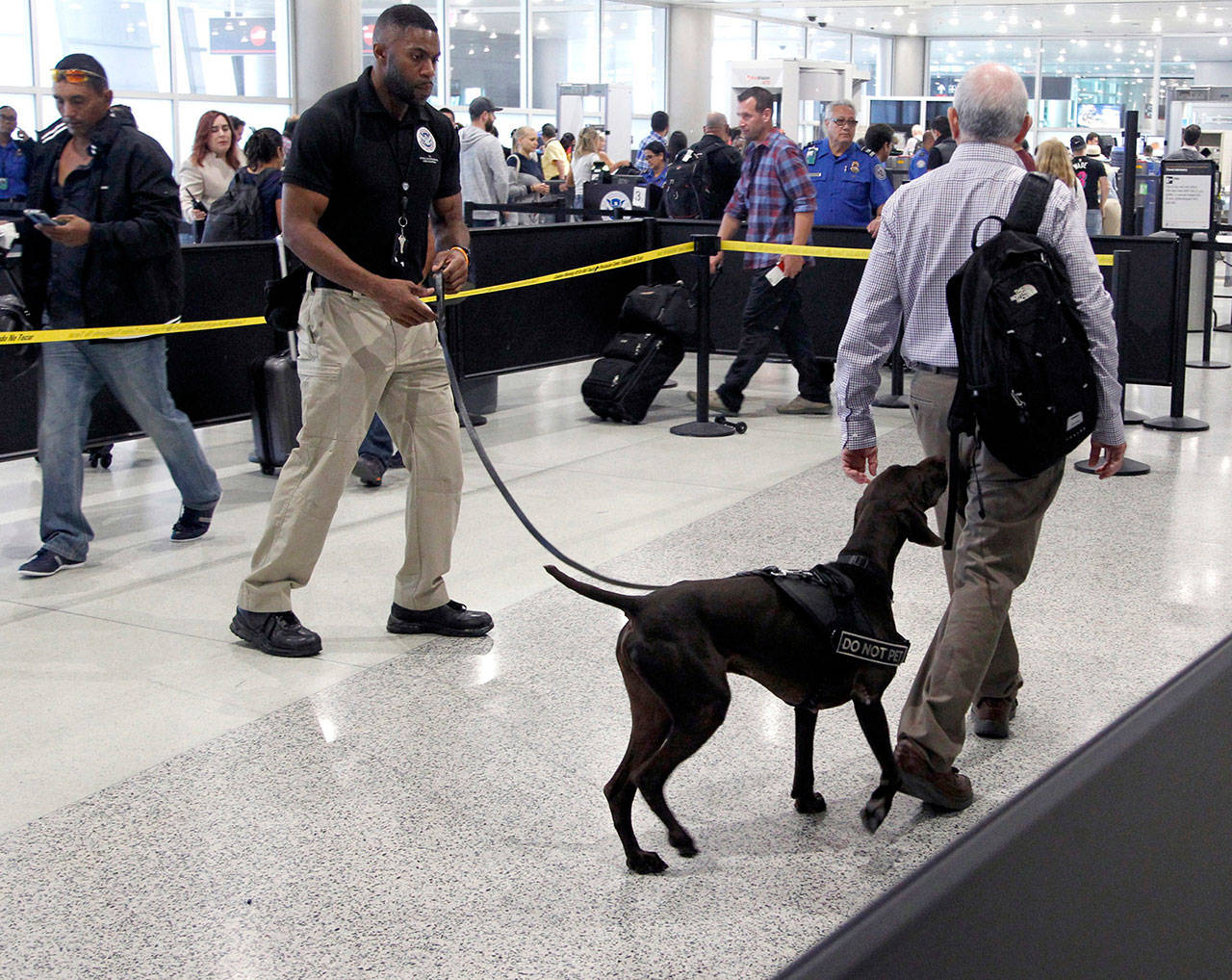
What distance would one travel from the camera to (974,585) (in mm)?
3133

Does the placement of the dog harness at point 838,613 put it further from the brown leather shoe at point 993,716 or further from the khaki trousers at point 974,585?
the brown leather shoe at point 993,716

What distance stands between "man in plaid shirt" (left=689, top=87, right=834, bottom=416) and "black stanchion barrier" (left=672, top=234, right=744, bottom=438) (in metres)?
0.21

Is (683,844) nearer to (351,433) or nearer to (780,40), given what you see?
(351,433)

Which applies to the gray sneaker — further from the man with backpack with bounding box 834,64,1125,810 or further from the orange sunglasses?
the man with backpack with bounding box 834,64,1125,810

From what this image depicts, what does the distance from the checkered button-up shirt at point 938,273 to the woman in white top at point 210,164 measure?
5976 mm

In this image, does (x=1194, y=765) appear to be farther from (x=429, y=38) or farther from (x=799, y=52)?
(x=799, y=52)

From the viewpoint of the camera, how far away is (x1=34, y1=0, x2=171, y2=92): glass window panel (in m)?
17.1

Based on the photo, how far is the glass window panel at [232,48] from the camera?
1886cm

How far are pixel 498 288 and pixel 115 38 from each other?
13.0 metres

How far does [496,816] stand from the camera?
10.4ft

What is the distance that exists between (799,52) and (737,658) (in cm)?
3542

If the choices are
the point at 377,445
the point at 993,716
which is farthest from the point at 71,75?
the point at 993,716

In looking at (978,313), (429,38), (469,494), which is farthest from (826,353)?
(978,313)

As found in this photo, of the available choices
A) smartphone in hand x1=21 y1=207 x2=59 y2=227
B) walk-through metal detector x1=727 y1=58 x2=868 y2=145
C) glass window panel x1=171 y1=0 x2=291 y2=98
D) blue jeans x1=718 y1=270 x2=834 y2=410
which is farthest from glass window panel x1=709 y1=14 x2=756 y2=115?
smartphone in hand x1=21 y1=207 x2=59 y2=227
